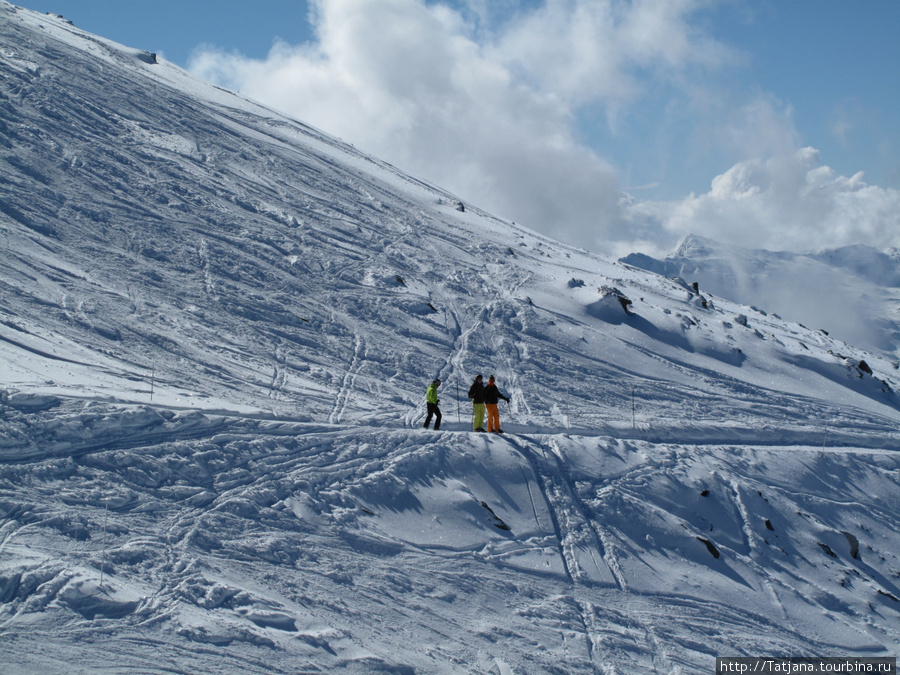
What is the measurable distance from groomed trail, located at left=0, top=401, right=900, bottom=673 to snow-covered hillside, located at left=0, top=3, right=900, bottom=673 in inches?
1.9

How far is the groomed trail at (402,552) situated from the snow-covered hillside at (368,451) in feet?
0.16

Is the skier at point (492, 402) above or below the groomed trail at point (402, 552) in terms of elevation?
above

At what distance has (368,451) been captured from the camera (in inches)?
504

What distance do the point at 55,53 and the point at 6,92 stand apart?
772 centimetres

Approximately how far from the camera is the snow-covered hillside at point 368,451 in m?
8.66

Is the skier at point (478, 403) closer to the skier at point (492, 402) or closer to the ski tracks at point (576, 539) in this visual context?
the skier at point (492, 402)

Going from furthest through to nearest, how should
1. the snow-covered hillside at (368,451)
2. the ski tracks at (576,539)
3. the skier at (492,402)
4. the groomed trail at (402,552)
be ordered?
the skier at (492,402)
the ski tracks at (576,539)
the snow-covered hillside at (368,451)
the groomed trail at (402,552)

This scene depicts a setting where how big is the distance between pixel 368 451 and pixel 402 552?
2700 millimetres

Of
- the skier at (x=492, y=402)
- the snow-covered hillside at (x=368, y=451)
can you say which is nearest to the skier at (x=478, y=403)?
the skier at (x=492, y=402)

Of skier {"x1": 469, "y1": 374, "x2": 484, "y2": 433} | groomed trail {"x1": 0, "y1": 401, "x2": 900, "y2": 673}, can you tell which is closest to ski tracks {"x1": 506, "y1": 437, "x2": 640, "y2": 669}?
groomed trail {"x1": 0, "y1": 401, "x2": 900, "y2": 673}

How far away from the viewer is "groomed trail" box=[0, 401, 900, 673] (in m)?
7.93

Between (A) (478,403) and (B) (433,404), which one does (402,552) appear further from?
(A) (478,403)

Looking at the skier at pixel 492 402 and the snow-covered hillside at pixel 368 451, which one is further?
the skier at pixel 492 402

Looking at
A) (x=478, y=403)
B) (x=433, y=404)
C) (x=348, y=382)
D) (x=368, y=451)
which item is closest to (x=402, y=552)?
(x=368, y=451)
